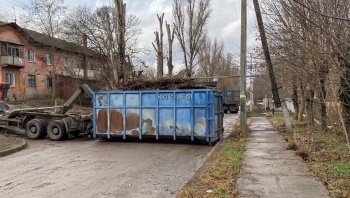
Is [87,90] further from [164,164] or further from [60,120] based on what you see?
[164,164]

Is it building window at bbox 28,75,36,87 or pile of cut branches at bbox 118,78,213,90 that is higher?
building window at bbox 28,75,36,87

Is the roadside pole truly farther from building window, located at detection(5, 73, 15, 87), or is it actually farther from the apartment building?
building window, located at detection(5, 73, 15, 87)

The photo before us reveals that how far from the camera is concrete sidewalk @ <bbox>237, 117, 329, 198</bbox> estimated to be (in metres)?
6.04

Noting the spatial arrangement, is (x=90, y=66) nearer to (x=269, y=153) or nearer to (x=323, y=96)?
(x=323, y=96)

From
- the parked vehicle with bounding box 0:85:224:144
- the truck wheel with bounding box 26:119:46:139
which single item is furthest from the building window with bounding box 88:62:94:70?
the parked vehicle with bounding box 0:85:224:144

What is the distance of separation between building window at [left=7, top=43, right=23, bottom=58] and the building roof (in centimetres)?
192

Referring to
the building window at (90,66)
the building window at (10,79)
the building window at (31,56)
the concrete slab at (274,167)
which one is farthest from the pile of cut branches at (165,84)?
the building window at (31,56)

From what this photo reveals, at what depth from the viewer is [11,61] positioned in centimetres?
3978

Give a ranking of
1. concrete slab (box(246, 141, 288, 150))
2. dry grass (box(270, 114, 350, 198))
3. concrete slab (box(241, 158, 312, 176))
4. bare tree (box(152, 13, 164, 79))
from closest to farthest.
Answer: dry grass (box(270, 114, 350, 198))
concrete slab (box(241, 158, 312, 176))
concrete slab (box(246, 141, 288, 150))
bare tree (box(152, 13, 164, 79))

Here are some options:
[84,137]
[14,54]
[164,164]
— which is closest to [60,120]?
[84,137]

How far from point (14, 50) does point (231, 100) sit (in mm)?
26955

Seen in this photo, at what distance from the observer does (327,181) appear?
21.9 feet

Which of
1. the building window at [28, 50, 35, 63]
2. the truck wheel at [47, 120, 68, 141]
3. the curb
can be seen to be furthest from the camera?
the building window at [28, 50, 35, 63]

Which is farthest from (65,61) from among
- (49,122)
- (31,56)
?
(49,122)
